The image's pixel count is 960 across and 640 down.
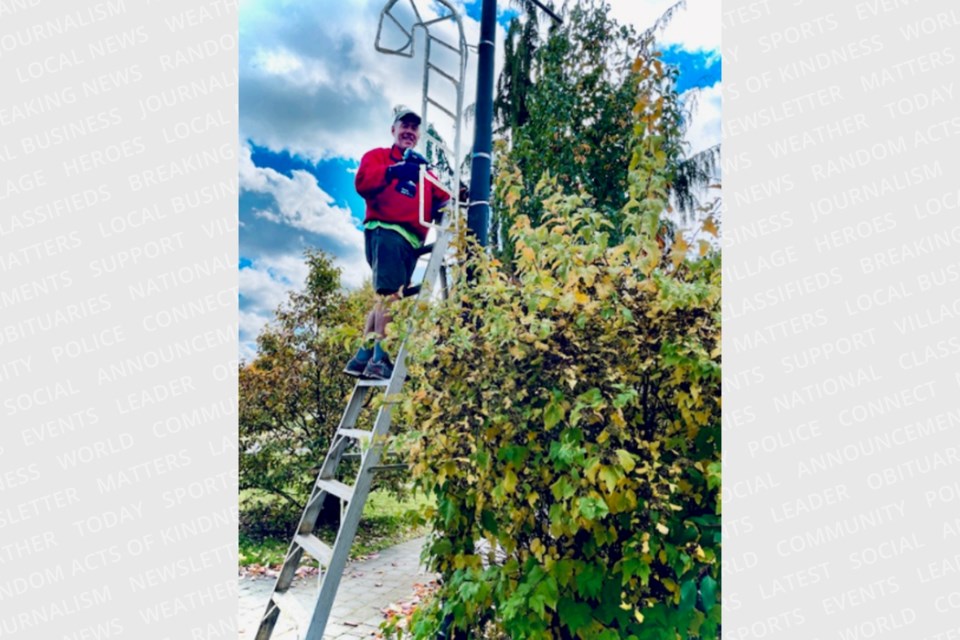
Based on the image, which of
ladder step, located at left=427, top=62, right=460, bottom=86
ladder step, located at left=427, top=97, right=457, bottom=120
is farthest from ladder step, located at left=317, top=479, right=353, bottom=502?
ladder step, located at left=427, top=62, right=460, bottom=86

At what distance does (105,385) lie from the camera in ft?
3.68

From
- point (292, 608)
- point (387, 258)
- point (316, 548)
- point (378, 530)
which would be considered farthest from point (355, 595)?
point (387, 258)

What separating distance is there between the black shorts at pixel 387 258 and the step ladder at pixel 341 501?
9 cm

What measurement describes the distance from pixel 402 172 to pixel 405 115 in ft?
0.57

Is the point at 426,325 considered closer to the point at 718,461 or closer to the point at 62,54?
the point at 718,461

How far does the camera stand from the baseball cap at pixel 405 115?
5.20 ft

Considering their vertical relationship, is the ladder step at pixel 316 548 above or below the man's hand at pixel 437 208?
below

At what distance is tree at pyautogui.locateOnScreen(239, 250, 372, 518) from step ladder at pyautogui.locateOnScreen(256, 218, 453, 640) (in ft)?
1.98

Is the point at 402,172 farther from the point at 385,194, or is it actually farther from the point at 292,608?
the point at 292,608

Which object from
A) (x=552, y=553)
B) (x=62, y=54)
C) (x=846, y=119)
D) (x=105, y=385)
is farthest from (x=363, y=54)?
(x=552, y=553)

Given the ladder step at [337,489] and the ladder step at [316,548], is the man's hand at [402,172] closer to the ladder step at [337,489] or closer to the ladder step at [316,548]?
the ladder step at [337,489]

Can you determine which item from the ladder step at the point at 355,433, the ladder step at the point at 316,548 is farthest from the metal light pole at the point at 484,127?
the ladder step at the point at 316,548

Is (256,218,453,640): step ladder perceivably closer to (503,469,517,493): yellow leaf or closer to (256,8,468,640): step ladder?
(256,8,468,640): step ladder

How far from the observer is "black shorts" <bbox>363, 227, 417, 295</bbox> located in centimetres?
160
